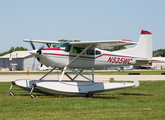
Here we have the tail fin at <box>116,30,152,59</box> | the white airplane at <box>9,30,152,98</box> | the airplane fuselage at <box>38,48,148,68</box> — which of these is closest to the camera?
the white airplane at <box>9,30,152,98</box>

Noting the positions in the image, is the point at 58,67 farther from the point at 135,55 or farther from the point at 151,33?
the point at 151,33

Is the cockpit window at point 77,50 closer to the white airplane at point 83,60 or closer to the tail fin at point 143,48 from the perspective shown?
the white airplane at point 83,60

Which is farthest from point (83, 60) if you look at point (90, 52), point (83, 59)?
point (90, 52)

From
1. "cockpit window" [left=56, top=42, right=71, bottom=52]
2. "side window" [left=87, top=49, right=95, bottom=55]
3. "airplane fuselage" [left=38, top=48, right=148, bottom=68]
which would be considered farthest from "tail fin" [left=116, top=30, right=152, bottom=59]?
"cockpit window" [left=56, top=42, right=71, bottom=52]

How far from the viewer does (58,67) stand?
48.3 ft

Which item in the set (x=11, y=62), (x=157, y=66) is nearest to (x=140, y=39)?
(x=11, y=62)

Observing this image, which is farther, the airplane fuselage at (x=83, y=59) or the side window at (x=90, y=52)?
the side window at (x=90, y=52)

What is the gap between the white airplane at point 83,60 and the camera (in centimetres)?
1341

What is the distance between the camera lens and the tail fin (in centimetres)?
1620

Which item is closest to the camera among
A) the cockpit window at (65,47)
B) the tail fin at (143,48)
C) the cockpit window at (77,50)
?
the cockpit window at (65,47)

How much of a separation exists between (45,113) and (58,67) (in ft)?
20.0

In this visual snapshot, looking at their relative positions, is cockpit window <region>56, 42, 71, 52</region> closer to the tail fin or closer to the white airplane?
the white airplane

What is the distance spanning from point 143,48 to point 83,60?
4.45m

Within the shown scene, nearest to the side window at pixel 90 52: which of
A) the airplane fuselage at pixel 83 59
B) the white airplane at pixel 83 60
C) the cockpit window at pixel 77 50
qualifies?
the white airplane at pixel 83 60
